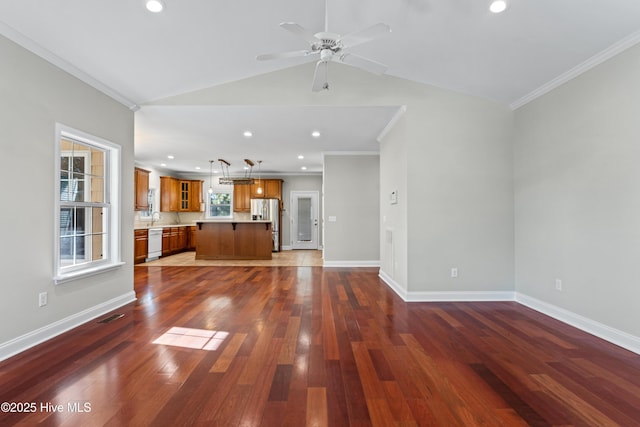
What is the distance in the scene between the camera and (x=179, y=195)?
991 centimetres

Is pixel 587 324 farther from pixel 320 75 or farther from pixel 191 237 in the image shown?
pixel 191 237

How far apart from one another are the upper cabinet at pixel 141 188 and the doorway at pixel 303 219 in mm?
4286

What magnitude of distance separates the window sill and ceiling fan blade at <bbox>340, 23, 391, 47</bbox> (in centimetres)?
339

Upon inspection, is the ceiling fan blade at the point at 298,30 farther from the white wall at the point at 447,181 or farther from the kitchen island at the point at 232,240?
the kitchen island at the point at 232,240

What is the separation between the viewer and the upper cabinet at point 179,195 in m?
9.48

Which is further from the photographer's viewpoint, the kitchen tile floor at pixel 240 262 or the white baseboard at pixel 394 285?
the kitchen tile floor at pixel 240 262

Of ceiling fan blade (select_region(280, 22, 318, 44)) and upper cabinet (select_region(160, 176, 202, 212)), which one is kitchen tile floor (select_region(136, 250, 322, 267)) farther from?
ceiling fan blade (select_region(280, 22, 318, 44))

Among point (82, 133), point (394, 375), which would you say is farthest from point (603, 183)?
point (82, 133)

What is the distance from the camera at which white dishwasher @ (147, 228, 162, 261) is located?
7.67 m

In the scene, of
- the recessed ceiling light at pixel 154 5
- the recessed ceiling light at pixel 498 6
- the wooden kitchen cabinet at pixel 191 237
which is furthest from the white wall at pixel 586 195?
the wooden kitchen cabinet at pixel 191 237

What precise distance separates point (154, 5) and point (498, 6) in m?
Answer: 2.89

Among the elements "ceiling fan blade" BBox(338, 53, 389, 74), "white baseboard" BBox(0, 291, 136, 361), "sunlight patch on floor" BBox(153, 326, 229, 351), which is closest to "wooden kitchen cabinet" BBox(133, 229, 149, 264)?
"white baseboard" BBox(0, 291, 136, 361)

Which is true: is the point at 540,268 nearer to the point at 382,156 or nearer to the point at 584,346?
the point at 584,346

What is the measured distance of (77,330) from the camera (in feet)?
10.1
